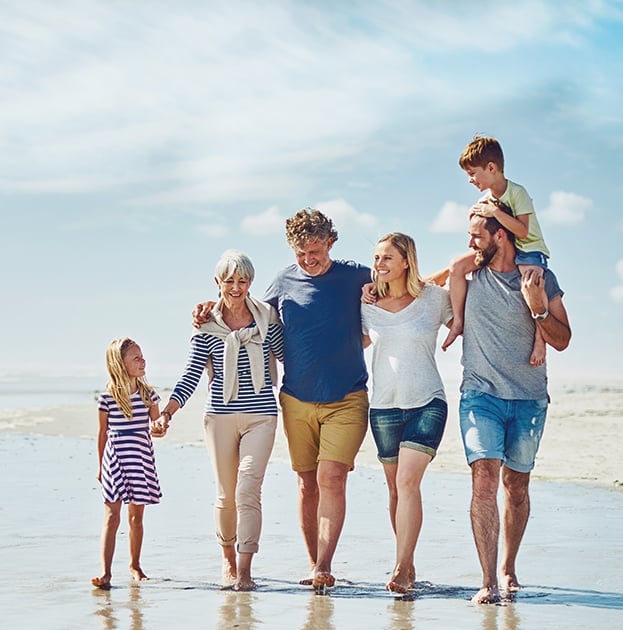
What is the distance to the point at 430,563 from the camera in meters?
6.93

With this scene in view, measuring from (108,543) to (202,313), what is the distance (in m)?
1.47

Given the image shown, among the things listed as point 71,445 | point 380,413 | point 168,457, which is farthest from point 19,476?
point 380,413

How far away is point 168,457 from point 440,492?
4810 millimetres

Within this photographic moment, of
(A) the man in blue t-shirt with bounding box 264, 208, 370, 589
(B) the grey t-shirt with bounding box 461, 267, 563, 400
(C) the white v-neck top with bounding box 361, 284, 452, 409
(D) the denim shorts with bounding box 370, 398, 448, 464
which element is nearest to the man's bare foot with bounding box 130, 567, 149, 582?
(A) the man in blue t-shirt with bounding box 264, 208, 370, 589

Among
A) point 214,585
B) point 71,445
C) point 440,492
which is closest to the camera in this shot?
point 214,585

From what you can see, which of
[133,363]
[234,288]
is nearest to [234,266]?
[234,288]

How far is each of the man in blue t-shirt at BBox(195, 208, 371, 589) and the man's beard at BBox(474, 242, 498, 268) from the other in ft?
2.37

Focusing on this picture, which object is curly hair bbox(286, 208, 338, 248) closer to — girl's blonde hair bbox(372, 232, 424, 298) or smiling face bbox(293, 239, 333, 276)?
smiling face bbox(293, 239, 333, 276)

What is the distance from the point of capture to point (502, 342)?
6.07 meters

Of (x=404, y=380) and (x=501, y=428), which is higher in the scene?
(x=404, y=380)

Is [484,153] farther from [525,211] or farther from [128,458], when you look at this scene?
[128,458]

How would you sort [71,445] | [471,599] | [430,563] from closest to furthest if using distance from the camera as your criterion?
Answer: [471,599] → [430,563] → [71,445]

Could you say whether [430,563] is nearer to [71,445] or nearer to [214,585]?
[214,585]

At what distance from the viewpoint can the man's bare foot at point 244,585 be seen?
6.16 metres
